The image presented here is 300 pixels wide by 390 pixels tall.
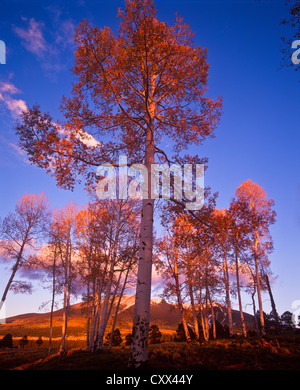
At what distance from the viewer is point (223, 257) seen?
18172 mm

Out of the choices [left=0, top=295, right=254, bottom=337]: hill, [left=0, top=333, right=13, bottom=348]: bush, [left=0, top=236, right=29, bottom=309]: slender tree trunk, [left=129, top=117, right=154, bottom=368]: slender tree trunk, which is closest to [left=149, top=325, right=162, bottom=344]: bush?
[left=0, top=295, right=254, bottom=337]: hill

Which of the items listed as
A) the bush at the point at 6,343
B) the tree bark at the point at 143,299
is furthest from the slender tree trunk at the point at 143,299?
the bush at the point at 6,343

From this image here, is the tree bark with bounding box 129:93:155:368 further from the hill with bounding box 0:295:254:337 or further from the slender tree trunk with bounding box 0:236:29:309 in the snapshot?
the slender tree trunk with bounding box 0:236:29:309

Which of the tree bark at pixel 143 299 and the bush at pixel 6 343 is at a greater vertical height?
the tree bark at pixel 143 299

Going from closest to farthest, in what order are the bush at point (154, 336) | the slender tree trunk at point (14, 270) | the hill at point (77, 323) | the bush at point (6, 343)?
the slender tree trunk at point (14, 270) < the hill at point (77, 323) < the bush at point (6, 343) < the bush at point (154, 336)

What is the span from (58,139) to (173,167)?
4129mm

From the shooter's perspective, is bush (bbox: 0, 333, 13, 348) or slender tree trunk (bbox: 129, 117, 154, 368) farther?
bush (bbox: 0, 333, 13, 348)

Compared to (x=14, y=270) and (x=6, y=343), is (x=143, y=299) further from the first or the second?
(x=6, y=343)

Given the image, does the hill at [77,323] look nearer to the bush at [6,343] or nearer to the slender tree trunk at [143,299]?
the bush at [6,343]

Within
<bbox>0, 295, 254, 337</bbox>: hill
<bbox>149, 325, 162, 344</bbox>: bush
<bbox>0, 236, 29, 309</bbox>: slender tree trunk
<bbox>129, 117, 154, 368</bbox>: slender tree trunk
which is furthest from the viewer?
<bbox>149, 325, 162, 344</bbox>: bush

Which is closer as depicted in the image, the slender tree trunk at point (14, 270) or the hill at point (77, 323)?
the slender tree trunk at point (14, 270)

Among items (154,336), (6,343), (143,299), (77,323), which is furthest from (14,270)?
(77,323)

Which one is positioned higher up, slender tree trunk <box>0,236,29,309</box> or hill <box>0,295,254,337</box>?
slender tree trunk <box>0,236,29,309</box>
